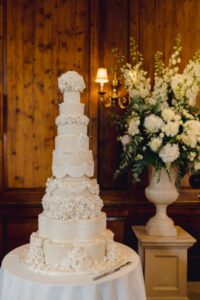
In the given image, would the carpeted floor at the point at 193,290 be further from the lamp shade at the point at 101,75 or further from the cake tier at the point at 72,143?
the lamp shade at the point at 101,75

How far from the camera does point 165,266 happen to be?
336 centimetres

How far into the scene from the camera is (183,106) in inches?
129

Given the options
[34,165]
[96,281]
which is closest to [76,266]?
[96,281]

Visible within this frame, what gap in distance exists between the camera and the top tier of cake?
262cm

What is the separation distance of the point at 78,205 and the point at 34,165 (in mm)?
1743

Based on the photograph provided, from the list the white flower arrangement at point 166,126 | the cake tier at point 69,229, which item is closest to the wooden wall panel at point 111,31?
the white flower arrangement at point 166,126

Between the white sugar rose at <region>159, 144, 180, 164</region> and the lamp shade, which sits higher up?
the lamp shade

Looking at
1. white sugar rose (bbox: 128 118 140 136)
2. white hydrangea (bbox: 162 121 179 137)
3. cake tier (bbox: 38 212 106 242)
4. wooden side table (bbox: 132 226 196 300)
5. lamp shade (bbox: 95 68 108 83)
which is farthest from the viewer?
lamp shade (bbox: 95 68 108 83)

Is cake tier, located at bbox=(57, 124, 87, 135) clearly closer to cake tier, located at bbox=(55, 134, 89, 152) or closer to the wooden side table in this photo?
cake tier, located at bbox=(55, 134, 89, 152)

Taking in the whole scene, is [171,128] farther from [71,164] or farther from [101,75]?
[101,75]

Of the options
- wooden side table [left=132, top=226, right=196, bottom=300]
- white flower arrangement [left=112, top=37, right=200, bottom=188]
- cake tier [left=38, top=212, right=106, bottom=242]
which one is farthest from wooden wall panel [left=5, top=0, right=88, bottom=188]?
cake tier [left=38, top=212, right=106, bottom=242]

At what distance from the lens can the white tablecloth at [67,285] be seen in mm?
2215

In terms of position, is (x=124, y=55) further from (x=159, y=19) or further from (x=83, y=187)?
(x=83, y=187)

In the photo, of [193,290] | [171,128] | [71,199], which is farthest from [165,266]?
[71,199]
